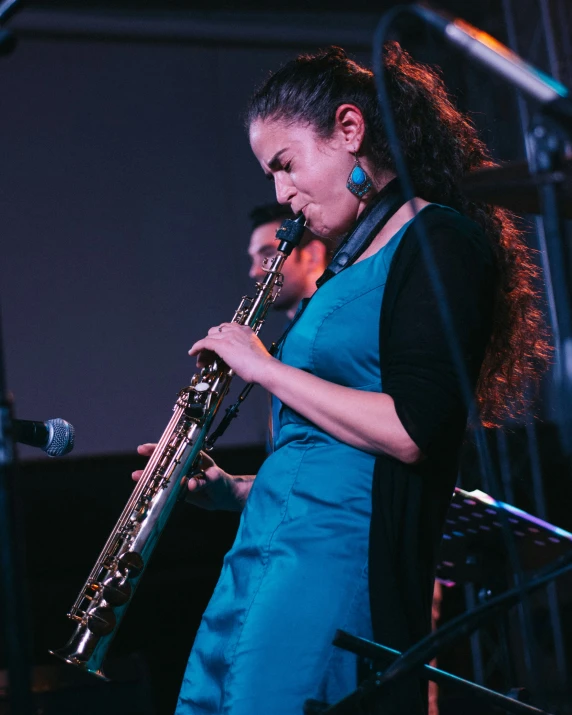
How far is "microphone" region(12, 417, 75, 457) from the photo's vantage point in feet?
4.74

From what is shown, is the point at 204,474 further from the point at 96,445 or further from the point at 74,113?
the point at 74,113

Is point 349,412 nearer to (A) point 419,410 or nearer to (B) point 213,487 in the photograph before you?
(A) point 419,410

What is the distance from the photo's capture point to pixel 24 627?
1014 millimetres

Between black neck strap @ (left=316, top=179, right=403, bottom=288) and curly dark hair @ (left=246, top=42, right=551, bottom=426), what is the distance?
103mm

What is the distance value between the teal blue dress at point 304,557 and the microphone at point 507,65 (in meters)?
0.62

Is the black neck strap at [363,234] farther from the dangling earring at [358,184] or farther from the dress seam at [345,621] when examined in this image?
the dress seam at [345,621]

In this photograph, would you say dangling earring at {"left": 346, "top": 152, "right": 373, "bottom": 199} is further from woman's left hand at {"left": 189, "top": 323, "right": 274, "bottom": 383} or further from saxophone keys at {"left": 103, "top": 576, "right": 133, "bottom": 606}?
saxophone keys at {"left": 103, "top": 576, "right": 133, "bottom": 606}

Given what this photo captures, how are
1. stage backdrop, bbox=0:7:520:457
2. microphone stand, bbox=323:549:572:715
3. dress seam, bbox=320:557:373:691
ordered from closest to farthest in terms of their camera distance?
microphone stand, bbox=323:549:572:715 < dress seam, bbox=320:557:373:691 < stage backdrop, bbox=0:7:520:457

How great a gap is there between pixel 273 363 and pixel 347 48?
390cm

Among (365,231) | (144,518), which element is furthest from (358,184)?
(144,518)

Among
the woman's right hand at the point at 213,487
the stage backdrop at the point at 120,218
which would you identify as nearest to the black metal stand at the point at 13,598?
the woman's right hand at the point at 213,487

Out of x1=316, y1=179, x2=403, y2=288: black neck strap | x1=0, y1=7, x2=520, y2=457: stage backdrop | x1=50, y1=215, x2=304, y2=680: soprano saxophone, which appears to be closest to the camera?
x1=316, y1=179, x2=403, y2=288: black neck strap

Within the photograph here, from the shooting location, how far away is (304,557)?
1.47 m

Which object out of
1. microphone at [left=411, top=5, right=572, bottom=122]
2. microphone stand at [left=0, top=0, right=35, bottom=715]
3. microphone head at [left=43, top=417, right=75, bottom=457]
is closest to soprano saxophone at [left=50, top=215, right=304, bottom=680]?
microphone head at [left=43, top=417, right=75, bottom=457]
